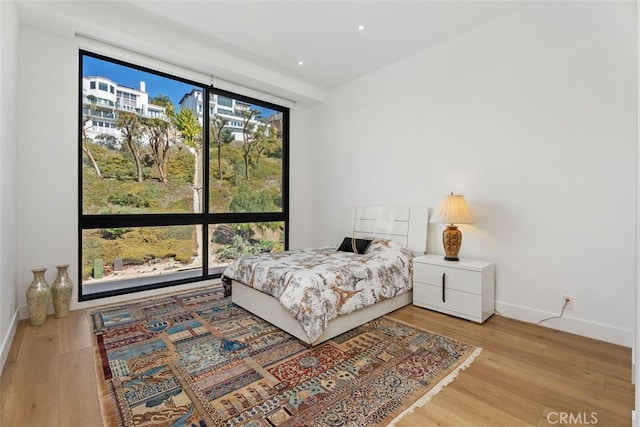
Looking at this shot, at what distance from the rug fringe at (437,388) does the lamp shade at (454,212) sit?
120 cm

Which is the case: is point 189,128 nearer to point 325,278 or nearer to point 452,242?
point 325,278

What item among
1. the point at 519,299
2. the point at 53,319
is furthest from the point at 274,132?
the point at 519,299

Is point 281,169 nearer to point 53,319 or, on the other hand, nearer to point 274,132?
point 274,132

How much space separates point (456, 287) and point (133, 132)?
156 inches

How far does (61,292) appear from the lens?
2865 mm

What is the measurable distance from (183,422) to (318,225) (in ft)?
12.4

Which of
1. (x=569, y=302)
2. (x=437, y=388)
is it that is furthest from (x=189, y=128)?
(x=569, y=302)

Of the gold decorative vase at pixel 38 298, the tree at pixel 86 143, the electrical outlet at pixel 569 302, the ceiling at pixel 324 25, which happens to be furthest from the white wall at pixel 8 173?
the electrical outlet at pixel 569 302

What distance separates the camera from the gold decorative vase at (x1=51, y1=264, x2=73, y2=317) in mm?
2848

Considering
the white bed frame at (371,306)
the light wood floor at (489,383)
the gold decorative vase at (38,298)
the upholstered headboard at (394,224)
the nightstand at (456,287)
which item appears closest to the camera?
the light wood floor at (489,383)

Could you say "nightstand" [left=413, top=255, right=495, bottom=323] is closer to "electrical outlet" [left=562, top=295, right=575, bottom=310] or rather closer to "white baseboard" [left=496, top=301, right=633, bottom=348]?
"white baseboard" [left=496, top=301, right=633, bottom=348]

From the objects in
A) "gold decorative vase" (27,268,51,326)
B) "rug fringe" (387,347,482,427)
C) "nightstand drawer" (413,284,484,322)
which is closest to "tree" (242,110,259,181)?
"gold decorative vase" (27,268,51,326)

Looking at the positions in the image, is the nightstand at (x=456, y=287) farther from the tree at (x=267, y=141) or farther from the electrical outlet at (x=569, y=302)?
the tree at (x=267, y=141)

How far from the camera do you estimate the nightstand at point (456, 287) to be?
2.79 metres
